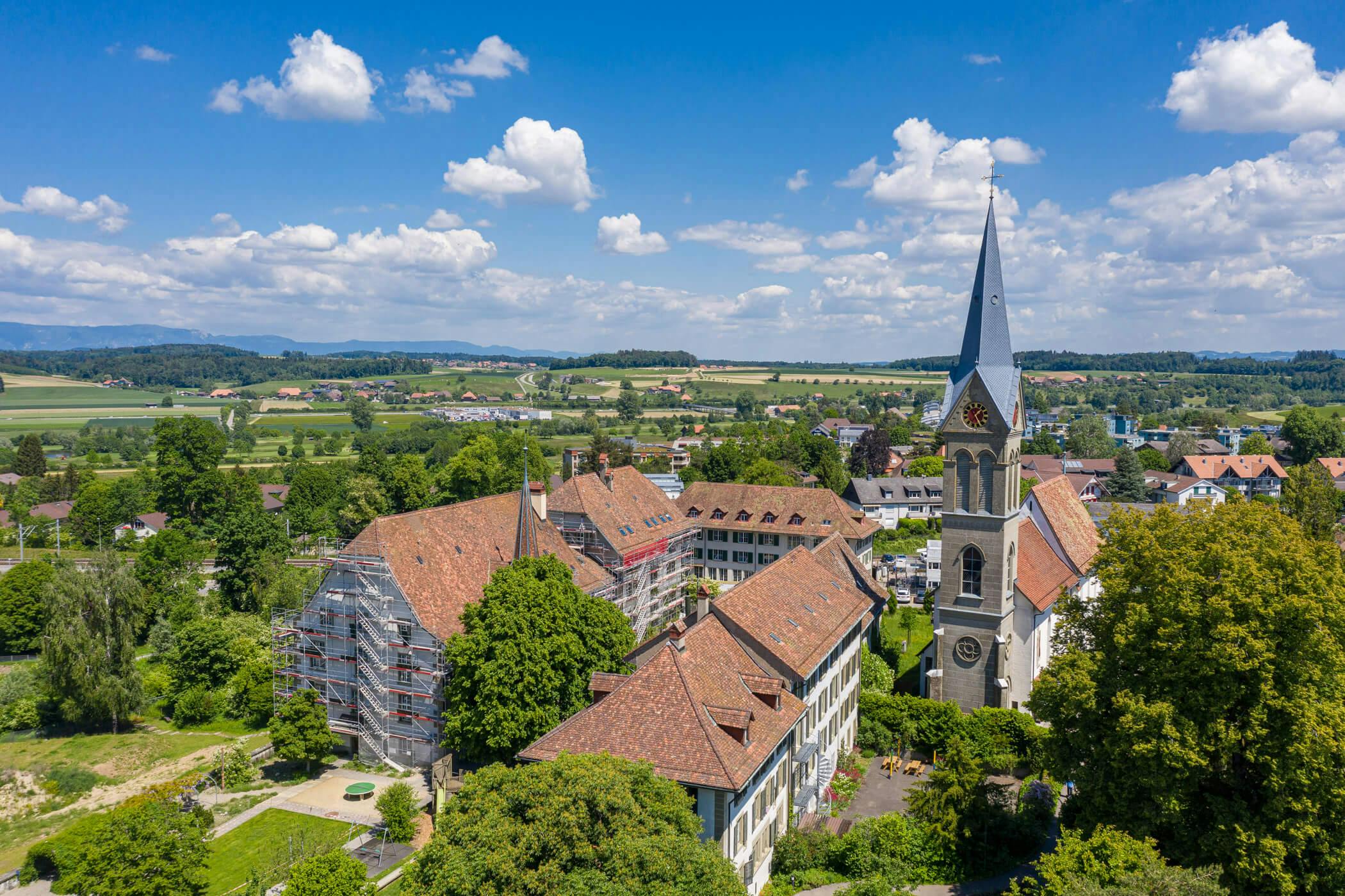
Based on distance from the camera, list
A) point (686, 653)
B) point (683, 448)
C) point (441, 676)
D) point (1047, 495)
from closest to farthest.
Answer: point (686, 653)
point (441, 676)
point (1047, 495)
point (683, 448)

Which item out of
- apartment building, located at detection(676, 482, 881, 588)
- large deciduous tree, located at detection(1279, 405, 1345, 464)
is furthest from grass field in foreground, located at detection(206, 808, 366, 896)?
large deciduous tree, located at detection(1279, 405, 1345, 464)

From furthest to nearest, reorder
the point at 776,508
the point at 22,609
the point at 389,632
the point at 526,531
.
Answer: the point at 776,508, the point at 22,609, the point at 526,531, the point at 389,632

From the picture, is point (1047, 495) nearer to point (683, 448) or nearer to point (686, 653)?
point (686, 653)

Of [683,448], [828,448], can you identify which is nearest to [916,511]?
[828,448]

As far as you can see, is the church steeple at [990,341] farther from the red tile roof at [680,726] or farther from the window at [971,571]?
the red tile roof at [680,726]

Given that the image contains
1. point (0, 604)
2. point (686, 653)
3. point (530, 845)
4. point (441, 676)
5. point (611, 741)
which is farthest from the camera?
point (0, 604)

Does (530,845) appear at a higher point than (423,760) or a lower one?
higher

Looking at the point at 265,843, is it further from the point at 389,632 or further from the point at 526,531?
the point at 526,531

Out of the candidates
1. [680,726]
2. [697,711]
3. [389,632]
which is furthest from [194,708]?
[697,711]
